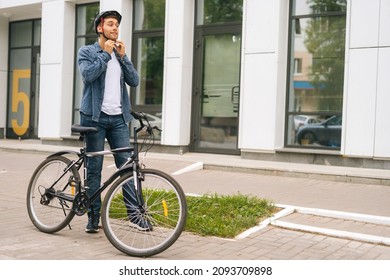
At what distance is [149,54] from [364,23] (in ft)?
17.7

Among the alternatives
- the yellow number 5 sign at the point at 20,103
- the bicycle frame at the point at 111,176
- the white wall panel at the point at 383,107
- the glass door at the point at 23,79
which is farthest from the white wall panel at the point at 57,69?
the bicycle frame at the point at 111,176

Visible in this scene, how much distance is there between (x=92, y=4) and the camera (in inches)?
566

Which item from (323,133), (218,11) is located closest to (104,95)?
(323,133)

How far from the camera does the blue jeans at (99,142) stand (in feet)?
17.9

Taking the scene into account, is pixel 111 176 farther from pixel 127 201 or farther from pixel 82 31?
→ pixel 82 31

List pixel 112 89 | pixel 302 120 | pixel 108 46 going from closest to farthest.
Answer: pixel 108 46, pixel 112 89, pixel 302 120

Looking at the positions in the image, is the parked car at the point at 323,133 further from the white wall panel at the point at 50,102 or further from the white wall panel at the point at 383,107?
the white wall panel at the point at 50,102

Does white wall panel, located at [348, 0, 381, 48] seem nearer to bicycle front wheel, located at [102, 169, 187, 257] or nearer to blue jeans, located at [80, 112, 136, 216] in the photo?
blue jeans, located at [80, 112, 136, 216]

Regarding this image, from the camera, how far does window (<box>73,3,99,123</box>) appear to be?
1446 centimetres

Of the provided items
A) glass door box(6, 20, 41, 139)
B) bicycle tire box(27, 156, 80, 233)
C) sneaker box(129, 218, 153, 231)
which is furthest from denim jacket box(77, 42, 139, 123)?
glass door box(6, 20, 41, 139)

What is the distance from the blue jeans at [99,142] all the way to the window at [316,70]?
5983mm

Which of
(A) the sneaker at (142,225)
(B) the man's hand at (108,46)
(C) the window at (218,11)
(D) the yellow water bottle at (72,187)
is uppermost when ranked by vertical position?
(C) the window at (218,11)

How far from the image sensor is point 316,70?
35.3 ft

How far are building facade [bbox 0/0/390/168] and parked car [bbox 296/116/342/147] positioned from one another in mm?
20
